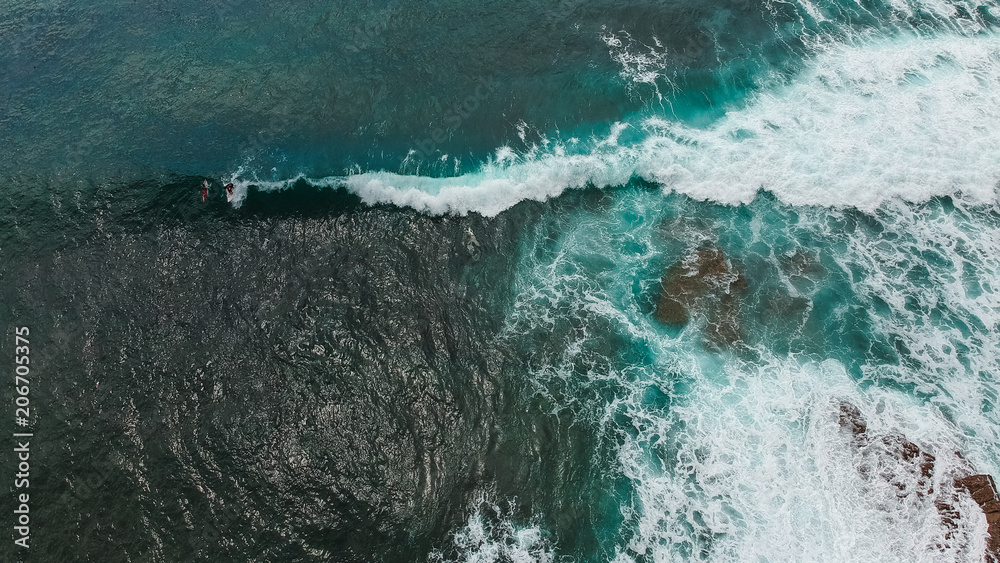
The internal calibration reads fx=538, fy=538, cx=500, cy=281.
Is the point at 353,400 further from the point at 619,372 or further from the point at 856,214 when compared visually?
the point at 856,214

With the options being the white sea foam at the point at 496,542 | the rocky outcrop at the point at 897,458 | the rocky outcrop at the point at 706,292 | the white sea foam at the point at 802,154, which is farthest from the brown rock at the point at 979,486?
the white sea foam at the point at 496,542

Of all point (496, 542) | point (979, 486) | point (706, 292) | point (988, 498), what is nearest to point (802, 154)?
point (706, 292)

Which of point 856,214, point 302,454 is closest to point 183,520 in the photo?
point 302,454

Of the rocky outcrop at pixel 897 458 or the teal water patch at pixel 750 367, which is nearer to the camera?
the teal water patch at pixel 750 367

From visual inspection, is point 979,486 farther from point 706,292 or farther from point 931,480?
point 706,292

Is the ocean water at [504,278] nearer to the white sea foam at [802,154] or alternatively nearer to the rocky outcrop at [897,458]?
the rocky outcrop at [897,458]

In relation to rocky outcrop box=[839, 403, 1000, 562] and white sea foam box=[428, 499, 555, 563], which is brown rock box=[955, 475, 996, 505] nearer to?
rocky outcrop box=[839, 403, 1000, 562]
